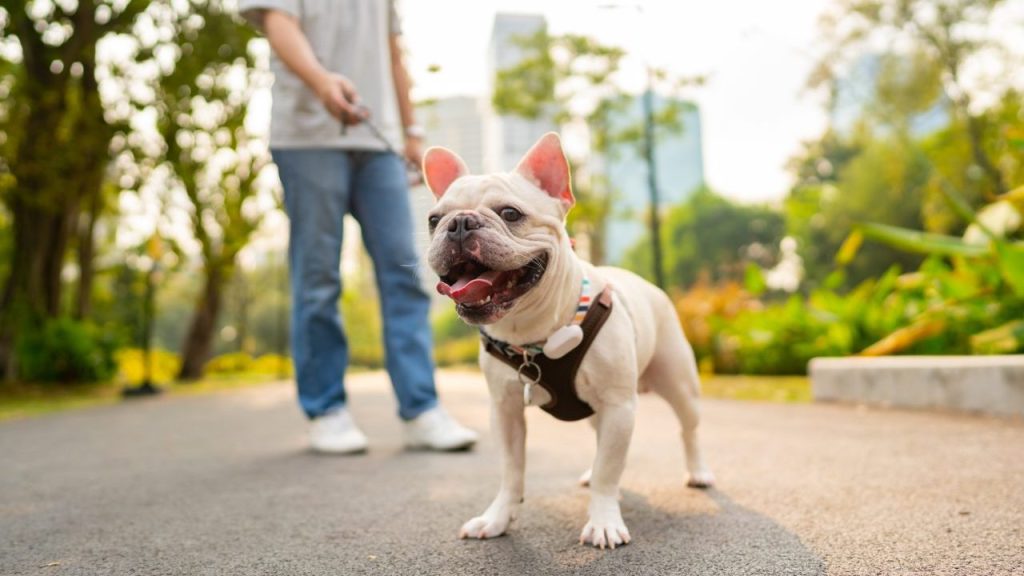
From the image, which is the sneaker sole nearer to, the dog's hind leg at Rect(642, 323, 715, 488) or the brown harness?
→ the dog's hind leg at Rect(642, 323, 715, 488)

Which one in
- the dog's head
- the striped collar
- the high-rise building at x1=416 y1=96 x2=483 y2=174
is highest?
the high-rise building at x1=416 y1=96 x2=483 y2=174

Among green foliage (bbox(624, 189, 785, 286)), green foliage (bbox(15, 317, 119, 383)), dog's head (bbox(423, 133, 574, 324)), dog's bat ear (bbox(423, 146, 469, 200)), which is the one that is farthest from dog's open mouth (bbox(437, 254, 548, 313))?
green foliage (bbox(624, 189, 785, 286))

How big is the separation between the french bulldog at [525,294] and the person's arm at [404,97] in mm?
1733

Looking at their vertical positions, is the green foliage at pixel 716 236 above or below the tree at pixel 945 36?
below

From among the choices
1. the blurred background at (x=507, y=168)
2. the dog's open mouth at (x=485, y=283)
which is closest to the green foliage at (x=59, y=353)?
the blurred background at (x=507, y=168)

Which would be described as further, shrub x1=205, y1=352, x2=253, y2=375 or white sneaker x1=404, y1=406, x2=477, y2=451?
shrub x1=205, y1=352, x2=253, y2=375

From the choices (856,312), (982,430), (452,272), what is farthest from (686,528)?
(856,312)

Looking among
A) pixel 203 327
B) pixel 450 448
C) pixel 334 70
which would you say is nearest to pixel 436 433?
pixel 450 448

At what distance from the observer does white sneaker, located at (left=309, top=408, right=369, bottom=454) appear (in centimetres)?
395

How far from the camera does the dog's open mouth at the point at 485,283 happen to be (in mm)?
2008

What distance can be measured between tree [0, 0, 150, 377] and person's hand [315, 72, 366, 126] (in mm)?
9977

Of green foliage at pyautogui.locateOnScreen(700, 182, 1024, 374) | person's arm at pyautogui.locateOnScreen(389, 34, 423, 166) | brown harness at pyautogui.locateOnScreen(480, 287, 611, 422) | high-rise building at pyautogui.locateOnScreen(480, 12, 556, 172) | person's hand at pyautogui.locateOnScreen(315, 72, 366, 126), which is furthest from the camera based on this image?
high-rise building at pyautogui.locateOnScreen(480, 12, 556, 172)

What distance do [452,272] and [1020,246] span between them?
4364 millimetres

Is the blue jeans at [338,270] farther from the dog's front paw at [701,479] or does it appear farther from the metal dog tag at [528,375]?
the metal dog tag at [528,375]
